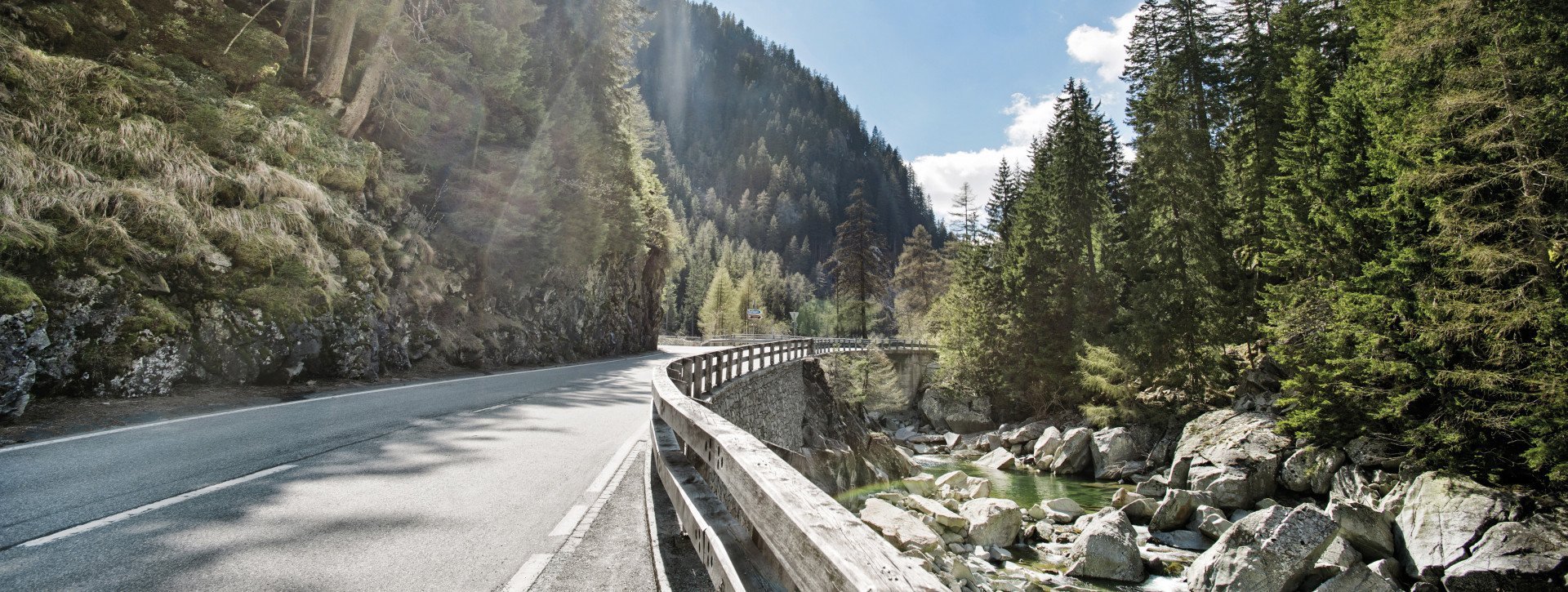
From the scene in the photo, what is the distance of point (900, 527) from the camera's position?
11562 mm

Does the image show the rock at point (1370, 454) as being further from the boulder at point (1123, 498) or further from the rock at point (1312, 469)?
the boulder at point (1123, 498)

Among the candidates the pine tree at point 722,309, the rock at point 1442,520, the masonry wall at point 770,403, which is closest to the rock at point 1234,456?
the rock at point 1442,520

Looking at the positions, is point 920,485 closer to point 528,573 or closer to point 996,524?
point 996,524

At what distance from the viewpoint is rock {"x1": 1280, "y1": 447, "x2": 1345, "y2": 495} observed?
47.3ft

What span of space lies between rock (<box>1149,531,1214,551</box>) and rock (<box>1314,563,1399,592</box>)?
3.23 meters

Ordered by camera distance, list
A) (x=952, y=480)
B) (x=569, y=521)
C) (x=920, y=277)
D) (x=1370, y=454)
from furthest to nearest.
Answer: (x=920, y=277) < (x=952, y=480) < (x=1370, y=454) < (x=569, y=521)

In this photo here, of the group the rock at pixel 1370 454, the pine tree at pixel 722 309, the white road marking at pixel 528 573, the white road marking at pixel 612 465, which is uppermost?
the pine tree at pixel 722 309

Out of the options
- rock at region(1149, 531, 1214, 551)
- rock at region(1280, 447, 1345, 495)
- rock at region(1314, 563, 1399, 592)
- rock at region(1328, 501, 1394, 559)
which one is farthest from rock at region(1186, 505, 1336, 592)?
rock at region(1280, 447, 1345, 495)

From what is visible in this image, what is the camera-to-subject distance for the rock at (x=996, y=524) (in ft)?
46.3

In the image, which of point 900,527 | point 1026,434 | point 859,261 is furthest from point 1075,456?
point 859,261

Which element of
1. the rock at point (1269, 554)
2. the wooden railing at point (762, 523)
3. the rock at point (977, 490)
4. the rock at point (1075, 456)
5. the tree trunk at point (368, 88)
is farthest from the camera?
the rock at point (1075, 456)

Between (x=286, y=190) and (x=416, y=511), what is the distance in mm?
12172

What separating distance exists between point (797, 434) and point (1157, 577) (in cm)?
1210

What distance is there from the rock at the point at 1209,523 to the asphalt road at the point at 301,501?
12.5 metres
